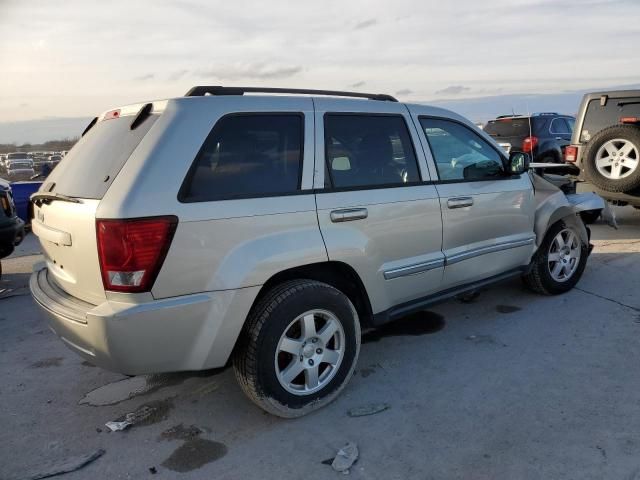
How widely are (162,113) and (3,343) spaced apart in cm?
286

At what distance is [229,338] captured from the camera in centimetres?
275

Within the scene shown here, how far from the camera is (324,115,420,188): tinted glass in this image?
10.5 ft

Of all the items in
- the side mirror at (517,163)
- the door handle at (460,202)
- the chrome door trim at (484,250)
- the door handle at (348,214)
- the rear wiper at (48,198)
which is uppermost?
the rear wiper at (48,198)

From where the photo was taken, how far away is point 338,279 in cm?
334

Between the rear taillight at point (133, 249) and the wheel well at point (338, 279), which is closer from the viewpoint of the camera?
the rear taillight at point (133, 249)

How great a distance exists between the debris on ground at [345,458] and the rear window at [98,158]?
1.80m

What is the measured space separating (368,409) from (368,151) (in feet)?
5.41

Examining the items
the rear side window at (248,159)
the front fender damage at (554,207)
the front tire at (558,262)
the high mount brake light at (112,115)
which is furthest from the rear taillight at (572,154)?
the high mount brake light at (112,115)

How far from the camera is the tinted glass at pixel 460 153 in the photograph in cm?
381

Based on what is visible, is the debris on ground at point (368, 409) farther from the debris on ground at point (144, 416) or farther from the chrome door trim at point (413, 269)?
the debris on ground at point (144, 416)

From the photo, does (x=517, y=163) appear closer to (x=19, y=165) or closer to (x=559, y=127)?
(x=559, y=127)

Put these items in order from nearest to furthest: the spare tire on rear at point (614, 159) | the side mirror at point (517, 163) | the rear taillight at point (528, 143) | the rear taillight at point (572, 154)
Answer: the side mirror at point (517, 163) → the spare tire on rear at point (614, 159) → the rear taillight at point (572, 154) → the rear taillight at point (528, 143)

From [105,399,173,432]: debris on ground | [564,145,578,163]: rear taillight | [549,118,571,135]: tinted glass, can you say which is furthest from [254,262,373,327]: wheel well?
[549,118,571,135]: tinted glass

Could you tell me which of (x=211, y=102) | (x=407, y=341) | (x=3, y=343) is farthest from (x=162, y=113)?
(x=3, y=343)
